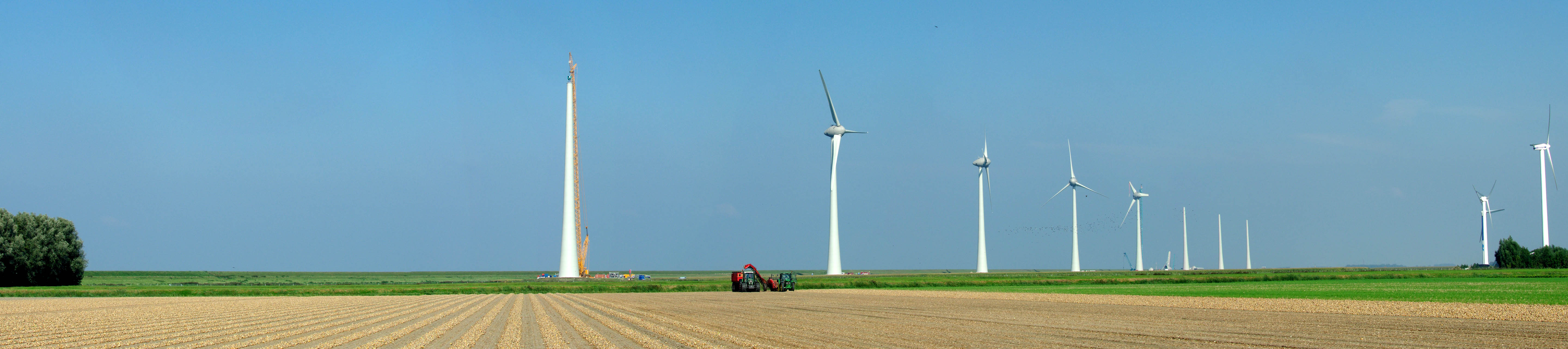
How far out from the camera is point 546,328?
31.4 meters

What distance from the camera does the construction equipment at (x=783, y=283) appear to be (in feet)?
258

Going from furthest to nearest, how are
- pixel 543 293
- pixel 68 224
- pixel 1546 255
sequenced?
pixel 1546 255 → pixel 68 224 → pixel 543 293

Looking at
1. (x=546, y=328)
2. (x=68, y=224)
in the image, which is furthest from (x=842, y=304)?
(x=68, y=224)

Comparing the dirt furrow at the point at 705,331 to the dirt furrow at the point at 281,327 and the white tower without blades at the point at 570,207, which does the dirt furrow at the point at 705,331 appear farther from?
the white tower without blades at the point at 570,207

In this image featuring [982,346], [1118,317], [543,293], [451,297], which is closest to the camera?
[982,346]

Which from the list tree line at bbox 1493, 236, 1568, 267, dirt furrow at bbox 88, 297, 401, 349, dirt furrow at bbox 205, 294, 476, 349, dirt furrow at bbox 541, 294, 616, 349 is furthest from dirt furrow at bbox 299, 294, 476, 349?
tree line at bbox 1493, 236, 1568, 267

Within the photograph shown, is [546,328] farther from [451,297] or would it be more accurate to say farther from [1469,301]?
[1469,301]

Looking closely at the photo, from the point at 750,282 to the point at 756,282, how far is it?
763 millimetres

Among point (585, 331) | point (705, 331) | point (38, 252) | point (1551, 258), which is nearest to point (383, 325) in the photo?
point (585, 331)

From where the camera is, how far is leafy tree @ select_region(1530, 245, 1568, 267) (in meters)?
144

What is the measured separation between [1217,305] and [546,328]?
33069 mm

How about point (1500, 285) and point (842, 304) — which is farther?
point (1500, 285)

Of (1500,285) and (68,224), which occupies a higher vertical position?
(68,224)

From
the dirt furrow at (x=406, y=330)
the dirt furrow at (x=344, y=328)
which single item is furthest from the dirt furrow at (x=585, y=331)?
the dirt furrow at (x=344, y=328)
